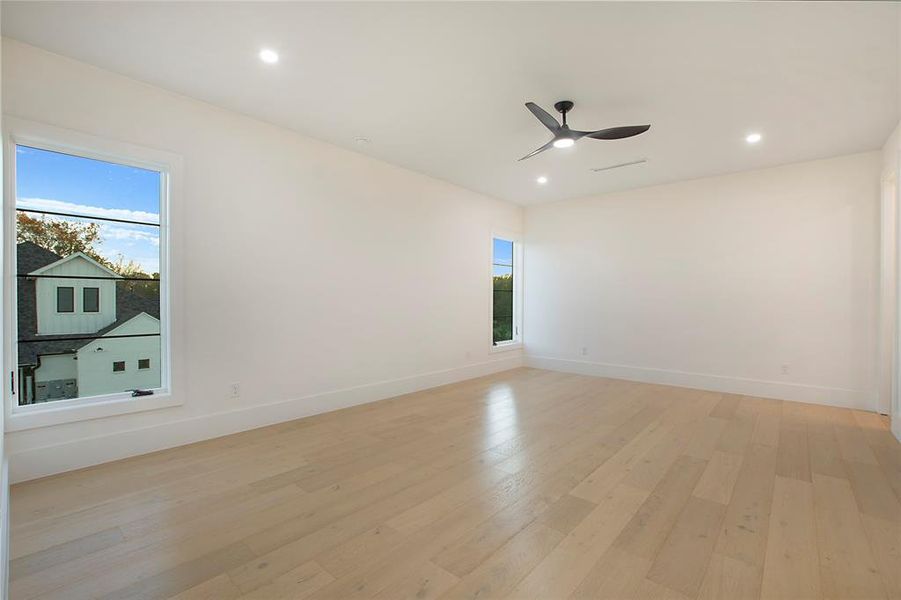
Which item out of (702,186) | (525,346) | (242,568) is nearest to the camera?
(242,568)

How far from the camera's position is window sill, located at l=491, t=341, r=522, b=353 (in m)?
6.79

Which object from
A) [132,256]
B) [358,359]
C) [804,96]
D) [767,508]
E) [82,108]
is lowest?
[767,508]

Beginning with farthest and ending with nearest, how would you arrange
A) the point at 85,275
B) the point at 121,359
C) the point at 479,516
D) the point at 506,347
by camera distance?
the point at 506,347 < the point at 121,359 < the point at 85,275 < the point at 479,516

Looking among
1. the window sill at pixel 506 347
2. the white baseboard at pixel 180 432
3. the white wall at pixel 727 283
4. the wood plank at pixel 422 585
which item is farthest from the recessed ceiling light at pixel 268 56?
the white wall at pixel 727 283

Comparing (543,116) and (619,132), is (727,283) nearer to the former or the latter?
(619,132)

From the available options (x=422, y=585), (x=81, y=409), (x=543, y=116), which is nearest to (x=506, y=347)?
(x=543, y=116)

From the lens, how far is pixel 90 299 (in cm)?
308

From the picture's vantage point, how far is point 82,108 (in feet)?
9.66

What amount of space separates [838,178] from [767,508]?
14.5ft

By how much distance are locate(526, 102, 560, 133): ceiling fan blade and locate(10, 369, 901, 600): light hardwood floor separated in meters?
2.68

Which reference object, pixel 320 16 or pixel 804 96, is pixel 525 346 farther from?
pixel 320 16

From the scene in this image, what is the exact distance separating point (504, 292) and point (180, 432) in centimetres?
524

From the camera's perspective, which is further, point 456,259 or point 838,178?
point 456,259

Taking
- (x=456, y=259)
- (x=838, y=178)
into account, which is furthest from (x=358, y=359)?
(x=838, y=178)
